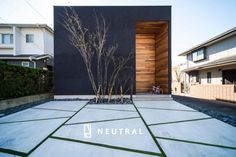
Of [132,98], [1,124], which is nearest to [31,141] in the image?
[1,124]

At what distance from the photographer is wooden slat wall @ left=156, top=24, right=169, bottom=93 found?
6422 millimetres

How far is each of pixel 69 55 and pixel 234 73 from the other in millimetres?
8312

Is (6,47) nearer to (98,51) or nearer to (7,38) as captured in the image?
(7,38)

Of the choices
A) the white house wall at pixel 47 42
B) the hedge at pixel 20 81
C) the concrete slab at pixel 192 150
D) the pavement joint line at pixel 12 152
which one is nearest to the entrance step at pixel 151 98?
the concrete slab at pixel 192 150

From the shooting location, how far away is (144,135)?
7.75 ft

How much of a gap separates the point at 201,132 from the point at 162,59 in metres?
4.63

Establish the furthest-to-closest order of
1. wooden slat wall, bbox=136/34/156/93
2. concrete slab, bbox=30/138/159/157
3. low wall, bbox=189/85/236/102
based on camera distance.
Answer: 1. wooden slat wall, bbox=136/34/156/93
2. low wall, bbox=189/85/236/102
3. concrete slab, bbox=30/138/159/157

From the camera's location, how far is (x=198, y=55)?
470 inches

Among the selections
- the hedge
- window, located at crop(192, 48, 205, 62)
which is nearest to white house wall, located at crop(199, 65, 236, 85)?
window, located at crop(192, 48, 205, 62)

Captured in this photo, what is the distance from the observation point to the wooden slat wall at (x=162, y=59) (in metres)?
6.42

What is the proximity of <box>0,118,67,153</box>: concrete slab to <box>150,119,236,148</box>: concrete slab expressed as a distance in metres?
1.78

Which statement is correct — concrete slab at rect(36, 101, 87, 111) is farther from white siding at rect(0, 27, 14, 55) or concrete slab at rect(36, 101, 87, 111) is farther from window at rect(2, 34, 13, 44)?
window at rect(2, 34, 13, 44)

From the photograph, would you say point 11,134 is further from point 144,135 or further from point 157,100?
point 157,100

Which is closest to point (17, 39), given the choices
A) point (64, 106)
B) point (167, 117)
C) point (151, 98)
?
point (64, 106)
